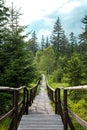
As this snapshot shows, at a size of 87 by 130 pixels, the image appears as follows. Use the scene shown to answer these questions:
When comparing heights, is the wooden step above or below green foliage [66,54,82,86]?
below

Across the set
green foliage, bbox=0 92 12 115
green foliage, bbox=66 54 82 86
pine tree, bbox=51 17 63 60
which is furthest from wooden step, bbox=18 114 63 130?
pine tree, bbox=51 17 63 60

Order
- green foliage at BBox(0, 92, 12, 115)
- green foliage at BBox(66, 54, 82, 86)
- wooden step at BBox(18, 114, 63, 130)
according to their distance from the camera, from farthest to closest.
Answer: green foliage at BBox(66, 54, 82, 86) → green foliage at BBox(0, 92, 12, 115) → wooden step at BBox(18, 114, 63, 130)

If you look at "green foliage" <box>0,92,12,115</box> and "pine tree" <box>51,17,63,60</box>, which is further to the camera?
"pine tree" <box>51,17,63,60</box>

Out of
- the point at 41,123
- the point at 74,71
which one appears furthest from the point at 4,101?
the point at 74,71

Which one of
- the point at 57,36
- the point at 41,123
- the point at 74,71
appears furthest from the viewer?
the point at 57,36

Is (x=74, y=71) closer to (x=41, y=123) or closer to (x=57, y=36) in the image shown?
(x=41, y=123)

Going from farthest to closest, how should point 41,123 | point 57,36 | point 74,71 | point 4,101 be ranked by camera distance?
point 57,36
point 74,71
point 4,101
point 41,123

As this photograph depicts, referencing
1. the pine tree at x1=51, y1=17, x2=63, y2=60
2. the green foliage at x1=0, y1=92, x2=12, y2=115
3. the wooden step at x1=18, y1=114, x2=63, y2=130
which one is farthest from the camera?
the pine tree at x1=51, y1=17, x2=63, y2=60

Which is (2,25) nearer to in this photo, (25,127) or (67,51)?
(25,127)

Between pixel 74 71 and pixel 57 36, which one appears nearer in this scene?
pixel 74 71

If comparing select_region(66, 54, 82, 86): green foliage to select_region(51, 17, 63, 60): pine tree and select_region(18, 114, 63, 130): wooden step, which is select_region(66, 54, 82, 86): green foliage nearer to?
select_region(18, 114, 63, 130): wooden step

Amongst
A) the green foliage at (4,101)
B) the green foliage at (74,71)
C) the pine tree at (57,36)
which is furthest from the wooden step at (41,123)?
the pine tree at (57,36)

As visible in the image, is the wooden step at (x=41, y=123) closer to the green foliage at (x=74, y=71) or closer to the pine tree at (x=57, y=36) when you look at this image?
the green foliage at (x=74, y=71)

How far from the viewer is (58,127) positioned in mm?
8547
